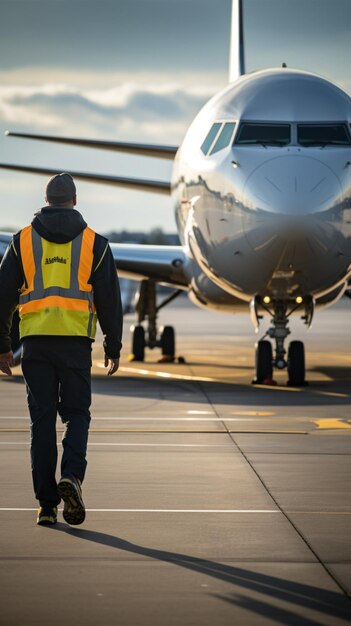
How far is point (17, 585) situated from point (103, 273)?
2.47m

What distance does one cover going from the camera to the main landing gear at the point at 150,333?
25.6 metres

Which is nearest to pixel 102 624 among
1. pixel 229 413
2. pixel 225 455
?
pixel 225 455

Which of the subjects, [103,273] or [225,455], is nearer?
[103,273]

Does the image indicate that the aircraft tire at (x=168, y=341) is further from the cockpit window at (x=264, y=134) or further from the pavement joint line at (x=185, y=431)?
the pavement joint line at (x=185, y=431)

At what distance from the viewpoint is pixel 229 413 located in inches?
563

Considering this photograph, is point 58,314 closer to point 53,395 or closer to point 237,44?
point 53,395

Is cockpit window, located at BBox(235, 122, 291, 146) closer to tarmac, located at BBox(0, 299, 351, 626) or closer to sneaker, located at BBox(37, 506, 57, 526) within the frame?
tarmac, located at BBox(0, 299, 351, 626)

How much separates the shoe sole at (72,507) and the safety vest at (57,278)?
931 millimetres

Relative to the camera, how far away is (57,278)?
7793mm

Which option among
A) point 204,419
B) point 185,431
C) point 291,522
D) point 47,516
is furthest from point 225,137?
point 47,516

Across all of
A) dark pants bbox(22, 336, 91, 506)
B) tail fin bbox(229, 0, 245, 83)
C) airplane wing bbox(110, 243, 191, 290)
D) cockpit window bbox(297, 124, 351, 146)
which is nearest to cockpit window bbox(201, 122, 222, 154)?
cockpit window bbox(297, 124, 351, 146)

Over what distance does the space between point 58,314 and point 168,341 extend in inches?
721

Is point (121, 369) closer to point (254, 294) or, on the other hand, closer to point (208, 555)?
point (254, 294)

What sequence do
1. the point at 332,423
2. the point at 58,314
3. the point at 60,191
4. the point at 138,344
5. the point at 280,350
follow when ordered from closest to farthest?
the point at 58,314
the point at 60,191
the point at 332,423
the point at 280,350
the point at 138,344
